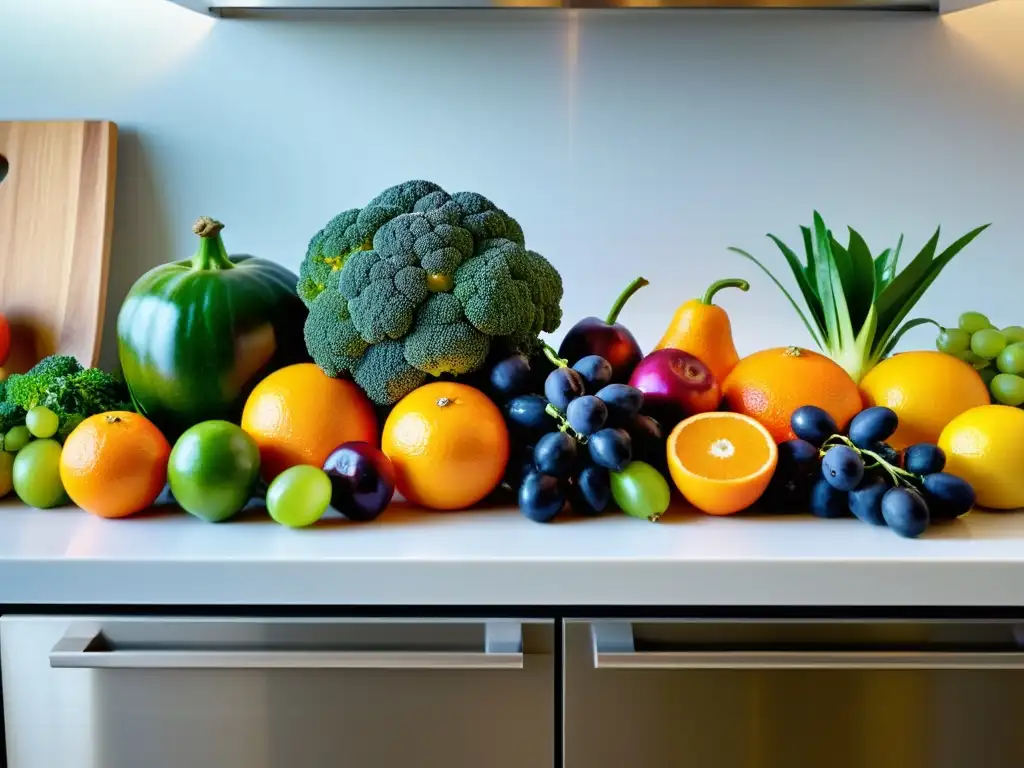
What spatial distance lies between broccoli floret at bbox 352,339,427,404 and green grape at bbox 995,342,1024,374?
0.70m

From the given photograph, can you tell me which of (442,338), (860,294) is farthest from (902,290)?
(442,338)

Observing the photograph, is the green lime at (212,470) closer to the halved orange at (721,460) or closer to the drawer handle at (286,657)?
the drawer handle at (286,657)

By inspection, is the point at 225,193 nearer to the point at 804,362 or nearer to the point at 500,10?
the point at 500,10

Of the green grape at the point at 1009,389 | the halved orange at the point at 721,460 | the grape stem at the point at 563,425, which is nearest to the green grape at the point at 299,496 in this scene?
the grape stem at the point at 563,425

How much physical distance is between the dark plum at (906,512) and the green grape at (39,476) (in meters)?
0.80

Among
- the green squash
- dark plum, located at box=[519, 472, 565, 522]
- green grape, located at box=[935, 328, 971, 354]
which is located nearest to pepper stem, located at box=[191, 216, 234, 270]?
the green squash

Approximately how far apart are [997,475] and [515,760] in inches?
21.3

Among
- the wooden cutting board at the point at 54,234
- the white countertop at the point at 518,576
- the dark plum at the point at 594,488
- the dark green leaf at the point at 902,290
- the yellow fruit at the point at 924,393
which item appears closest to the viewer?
the white countertop at the point at 518,576

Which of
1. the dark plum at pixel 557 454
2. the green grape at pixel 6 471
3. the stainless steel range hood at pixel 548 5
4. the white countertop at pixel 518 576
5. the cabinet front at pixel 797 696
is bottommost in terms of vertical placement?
the cabinet front at pixel 797 696

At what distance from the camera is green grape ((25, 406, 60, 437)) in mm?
873

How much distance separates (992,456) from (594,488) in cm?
39

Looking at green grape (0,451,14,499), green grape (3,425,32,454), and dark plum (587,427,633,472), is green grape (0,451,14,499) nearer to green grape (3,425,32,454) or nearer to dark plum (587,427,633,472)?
green grape (3,425,32,454)

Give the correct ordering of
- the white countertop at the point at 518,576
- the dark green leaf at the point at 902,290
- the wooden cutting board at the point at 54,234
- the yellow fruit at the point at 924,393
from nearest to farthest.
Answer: the white countertop at the point at 518,576 < the yellow fruit at the point at 924,393 < the dark green leaf at the point at 902,290 < the wooden cutting board at the point at 54,234

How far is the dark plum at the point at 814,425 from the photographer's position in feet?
2.76
